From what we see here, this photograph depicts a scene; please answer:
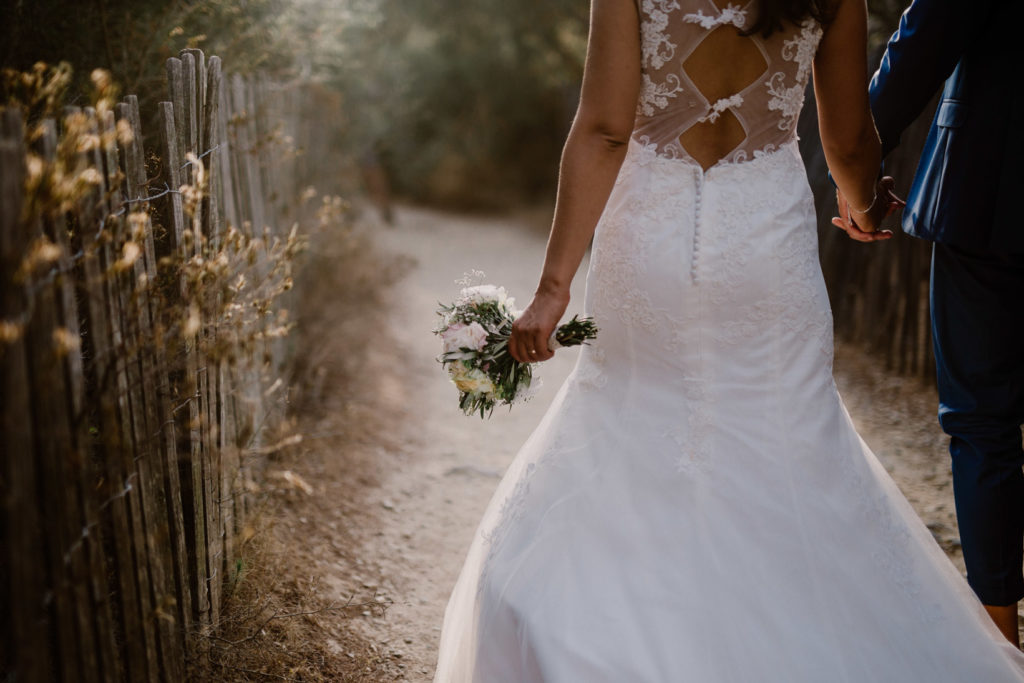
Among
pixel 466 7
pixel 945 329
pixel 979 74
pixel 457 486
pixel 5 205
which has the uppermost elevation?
pixel 466 7

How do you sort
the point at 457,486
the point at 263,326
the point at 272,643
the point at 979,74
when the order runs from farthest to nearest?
the point at 457,486, the point at 263,326, the point at 272,643, the point at 979,74

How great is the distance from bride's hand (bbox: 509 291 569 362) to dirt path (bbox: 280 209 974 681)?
1319 millimetres

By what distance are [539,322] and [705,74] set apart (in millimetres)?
733

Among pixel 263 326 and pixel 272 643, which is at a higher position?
pixel 263 326

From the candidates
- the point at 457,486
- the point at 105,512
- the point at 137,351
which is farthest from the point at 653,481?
the point at 457,486

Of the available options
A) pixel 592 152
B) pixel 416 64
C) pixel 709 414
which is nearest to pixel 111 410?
pixel 592 152

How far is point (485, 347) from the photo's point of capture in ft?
6.78

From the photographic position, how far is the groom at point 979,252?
225 centimetres

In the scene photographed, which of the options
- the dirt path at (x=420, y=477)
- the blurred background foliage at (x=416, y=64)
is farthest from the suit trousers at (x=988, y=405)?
the blurred background foliage at (x=416, y=64)

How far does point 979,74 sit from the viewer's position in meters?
2.30

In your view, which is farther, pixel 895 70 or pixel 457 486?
pixel 457 486

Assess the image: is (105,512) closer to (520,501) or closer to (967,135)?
(520,501)

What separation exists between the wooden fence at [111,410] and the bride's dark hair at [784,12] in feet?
4.40

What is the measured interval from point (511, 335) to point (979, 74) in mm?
1548
